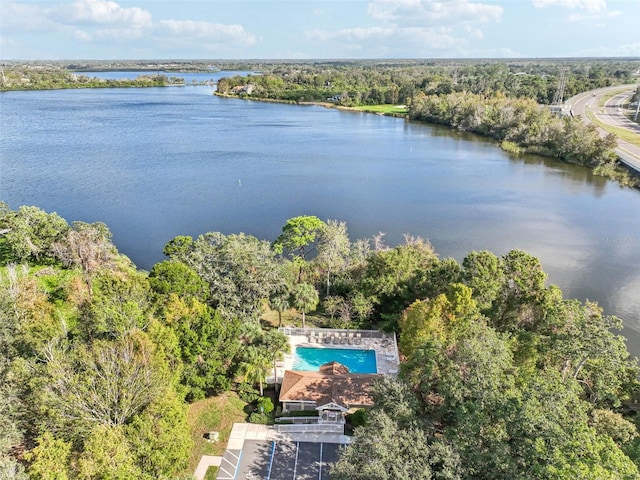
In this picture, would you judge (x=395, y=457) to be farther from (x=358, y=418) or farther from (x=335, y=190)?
(x=335, y=190)

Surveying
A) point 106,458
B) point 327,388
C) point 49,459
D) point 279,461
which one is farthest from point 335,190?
point 49,459

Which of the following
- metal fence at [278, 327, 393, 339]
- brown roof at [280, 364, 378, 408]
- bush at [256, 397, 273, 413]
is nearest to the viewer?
bush at [256, 397, 273, 413]

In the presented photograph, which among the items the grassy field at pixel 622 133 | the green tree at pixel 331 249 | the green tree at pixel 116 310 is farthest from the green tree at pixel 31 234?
the grassy field at pixel 622 133

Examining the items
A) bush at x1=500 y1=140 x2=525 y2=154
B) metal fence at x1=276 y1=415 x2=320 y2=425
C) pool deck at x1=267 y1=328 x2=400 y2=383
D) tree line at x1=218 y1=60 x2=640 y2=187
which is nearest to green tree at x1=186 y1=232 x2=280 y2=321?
pool deck at x1=267 y1=328 x2=400 y2=383

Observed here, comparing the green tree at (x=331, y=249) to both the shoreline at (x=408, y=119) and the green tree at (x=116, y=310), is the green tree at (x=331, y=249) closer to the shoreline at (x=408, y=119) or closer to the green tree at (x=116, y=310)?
the green tree at (x=116, y=310)

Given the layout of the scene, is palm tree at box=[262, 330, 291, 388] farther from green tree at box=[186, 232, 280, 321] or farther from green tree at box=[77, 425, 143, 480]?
green tree at box=[77, 425, 143, 480]
